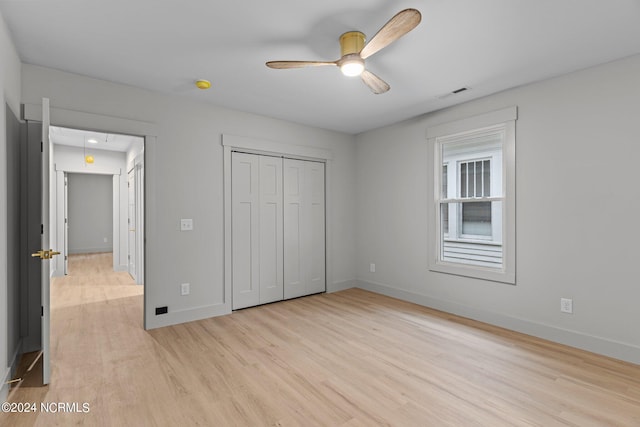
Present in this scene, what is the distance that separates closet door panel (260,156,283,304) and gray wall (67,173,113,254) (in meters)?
7.39

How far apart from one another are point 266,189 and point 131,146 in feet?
12.7

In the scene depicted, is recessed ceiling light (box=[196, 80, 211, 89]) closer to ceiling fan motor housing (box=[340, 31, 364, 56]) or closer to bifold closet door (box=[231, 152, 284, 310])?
bifold closet door (box=[231, 152, 284, 310])

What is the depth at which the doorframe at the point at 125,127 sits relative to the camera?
2922 mm

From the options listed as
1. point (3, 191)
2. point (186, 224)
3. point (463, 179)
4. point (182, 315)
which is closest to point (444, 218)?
point (463, 179)

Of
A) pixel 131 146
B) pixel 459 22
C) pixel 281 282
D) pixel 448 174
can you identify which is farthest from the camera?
pixel 131 146

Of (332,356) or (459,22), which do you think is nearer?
(459,22)

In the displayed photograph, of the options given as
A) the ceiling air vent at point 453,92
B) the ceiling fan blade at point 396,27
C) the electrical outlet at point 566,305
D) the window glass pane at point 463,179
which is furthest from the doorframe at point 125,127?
the electrical outlet at point 566,305

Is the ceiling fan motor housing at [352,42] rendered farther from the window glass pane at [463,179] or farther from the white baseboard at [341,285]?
the white baseboard at [341,285]

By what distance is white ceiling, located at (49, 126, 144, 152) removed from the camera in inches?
222

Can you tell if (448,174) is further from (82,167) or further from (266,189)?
(82,167)

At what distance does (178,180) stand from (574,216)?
13.2 ft

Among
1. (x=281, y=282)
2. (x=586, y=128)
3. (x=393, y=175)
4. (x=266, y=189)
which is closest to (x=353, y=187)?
(x=393, y=175)

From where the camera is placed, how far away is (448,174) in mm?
4125

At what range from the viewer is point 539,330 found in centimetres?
318
